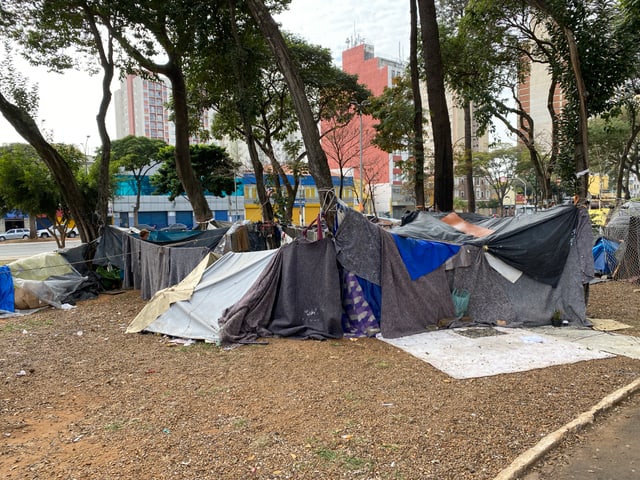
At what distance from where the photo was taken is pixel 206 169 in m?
30.2

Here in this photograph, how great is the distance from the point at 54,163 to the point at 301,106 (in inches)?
332

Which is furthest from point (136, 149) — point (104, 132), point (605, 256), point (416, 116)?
point (605, 256)

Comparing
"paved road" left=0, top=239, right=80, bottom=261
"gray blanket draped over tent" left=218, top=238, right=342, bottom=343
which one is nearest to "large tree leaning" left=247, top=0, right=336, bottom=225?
"gray blanket draped over tent" left=218, top=238, right=342, bottom=343

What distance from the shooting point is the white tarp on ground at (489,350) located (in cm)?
551

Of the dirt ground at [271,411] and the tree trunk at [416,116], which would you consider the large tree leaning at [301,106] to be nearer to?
the dirt ground at [271,411]

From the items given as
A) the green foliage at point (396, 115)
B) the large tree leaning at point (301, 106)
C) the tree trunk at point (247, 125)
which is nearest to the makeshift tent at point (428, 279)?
the large tree leaning at point (301, 106)

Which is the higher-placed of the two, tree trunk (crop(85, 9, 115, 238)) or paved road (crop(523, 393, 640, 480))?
tree trunk (crop(85, 9, 115, 238))

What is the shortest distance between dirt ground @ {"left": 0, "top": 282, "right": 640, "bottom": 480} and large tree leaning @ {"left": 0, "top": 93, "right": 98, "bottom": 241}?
276 inches

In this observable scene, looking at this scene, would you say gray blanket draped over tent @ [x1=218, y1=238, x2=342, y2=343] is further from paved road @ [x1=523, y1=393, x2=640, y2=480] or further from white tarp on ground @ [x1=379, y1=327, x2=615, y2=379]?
paved road @ [x1=523, y1=393, x2=640, y2=480]

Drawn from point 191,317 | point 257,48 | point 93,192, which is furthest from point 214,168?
point 191,317

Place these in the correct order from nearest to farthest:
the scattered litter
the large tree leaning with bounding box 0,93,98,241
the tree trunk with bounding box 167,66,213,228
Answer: the scattered litter → the large tree leaning with bounding box 0,93,98,241 → the tree trunk with bounding box 167,66,213,228

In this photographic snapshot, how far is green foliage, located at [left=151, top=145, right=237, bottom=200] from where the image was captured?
95.8ft

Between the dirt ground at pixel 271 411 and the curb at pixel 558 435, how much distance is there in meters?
0.08

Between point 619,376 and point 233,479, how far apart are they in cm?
447
